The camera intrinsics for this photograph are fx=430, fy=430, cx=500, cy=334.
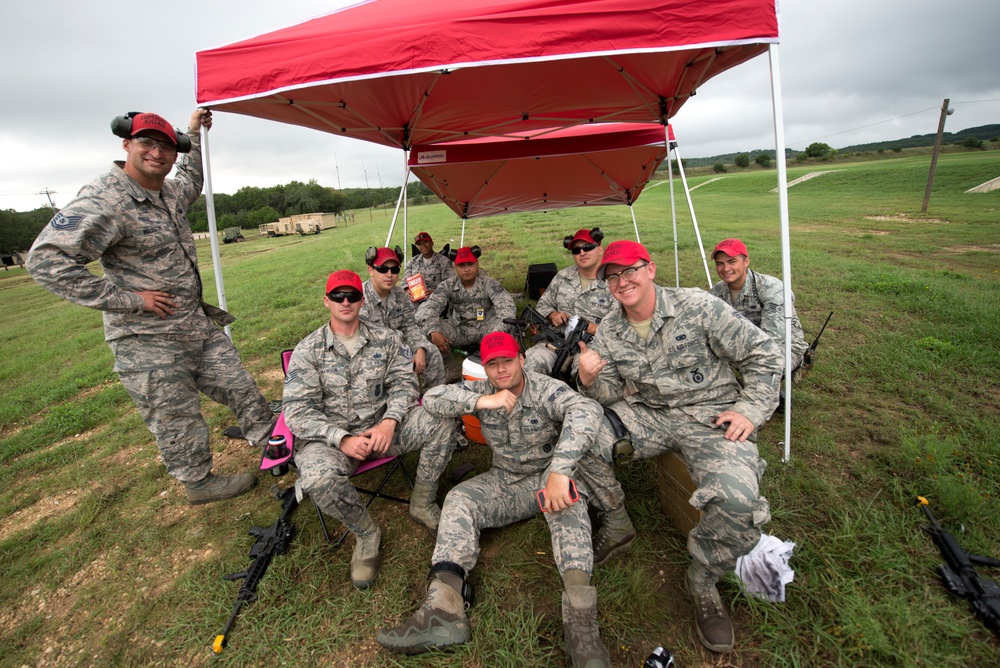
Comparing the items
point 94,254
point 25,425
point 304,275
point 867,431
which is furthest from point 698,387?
point 304,275

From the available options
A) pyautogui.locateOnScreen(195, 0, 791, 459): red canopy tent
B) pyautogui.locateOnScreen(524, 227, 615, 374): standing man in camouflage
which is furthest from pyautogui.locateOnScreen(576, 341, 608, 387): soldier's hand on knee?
pyautogui.locateOnScreen(524, 227, 615, 374): standing man in camouflage

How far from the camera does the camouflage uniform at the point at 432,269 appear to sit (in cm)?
675

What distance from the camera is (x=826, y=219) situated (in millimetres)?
16500

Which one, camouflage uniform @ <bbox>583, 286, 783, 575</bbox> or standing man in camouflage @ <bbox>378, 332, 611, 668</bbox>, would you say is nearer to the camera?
standing man in camouflage @ <bbox>378, 332, 611, 668</bbox>

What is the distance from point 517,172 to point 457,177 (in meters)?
1.01

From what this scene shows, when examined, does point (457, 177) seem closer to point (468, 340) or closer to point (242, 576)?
point (468, 340)

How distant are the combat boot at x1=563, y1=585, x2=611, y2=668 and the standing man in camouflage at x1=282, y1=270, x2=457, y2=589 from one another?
111 cm

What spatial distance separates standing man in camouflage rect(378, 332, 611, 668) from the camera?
6.83 feet

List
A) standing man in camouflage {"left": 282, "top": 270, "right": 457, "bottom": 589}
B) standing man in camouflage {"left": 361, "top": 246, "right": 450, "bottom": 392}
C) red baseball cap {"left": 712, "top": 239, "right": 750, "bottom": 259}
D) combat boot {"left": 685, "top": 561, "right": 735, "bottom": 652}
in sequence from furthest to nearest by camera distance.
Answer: standing man in camouflage {"left": 361, "top": 246, "right": 450, "bottom": 392} → red baseball cap {"left": 712, "top": 239, "right": 750, "bottom": 259} → standing man in camouflage {"left": 282, "top": 270, "right": 457, "bottom": 589} → combat boot {"left": 685, "top": 561, "right": 735, "bottom": 652}

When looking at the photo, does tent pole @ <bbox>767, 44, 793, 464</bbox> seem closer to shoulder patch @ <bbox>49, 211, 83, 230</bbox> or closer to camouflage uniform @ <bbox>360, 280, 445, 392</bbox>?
camouflage uniform @ <bbox>360, 280, 445, 392</bbox>

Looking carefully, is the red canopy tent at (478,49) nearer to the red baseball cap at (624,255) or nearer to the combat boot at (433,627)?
the red baseball cap at (624,255)

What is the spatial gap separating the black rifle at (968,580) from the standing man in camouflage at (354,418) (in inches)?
109

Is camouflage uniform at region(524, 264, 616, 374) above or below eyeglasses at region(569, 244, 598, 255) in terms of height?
below

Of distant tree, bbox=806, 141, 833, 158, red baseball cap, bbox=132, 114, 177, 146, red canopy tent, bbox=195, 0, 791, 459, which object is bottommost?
red baseball cap, bbox=132, 114, 177, 146
